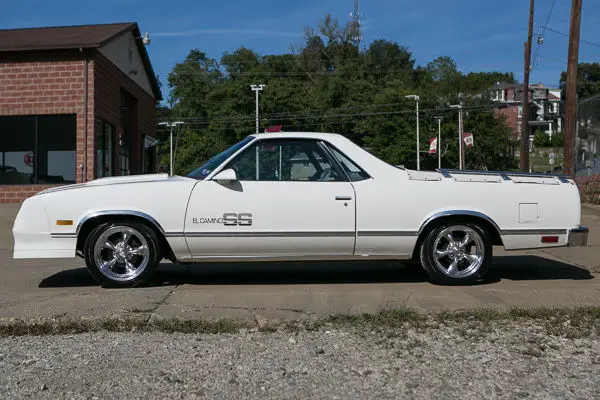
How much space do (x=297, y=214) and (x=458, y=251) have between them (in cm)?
176

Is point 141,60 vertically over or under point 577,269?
over

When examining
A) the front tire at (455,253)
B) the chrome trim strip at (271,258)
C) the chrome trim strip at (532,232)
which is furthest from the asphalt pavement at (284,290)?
the chrome trim strip at (532,232)

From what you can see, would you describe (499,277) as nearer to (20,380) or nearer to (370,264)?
(370,264)

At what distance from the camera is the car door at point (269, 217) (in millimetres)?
A: 6055

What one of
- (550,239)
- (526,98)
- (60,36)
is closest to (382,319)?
(550,239)

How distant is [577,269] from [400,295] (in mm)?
3035

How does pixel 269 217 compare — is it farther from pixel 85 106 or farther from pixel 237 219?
pixel 85 106

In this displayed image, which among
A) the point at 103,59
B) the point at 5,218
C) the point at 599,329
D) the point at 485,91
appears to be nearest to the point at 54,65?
the point at 103,59

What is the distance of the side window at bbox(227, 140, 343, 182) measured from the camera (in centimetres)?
623

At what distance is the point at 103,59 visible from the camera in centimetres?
1911

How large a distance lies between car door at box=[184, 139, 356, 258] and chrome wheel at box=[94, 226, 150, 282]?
0.52m

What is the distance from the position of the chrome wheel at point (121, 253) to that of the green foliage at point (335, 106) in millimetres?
54046

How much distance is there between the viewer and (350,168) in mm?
6297

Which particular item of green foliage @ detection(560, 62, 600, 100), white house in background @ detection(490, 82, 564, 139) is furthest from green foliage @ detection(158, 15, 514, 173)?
green foliage @ detection(560, 62, 600, 100)
